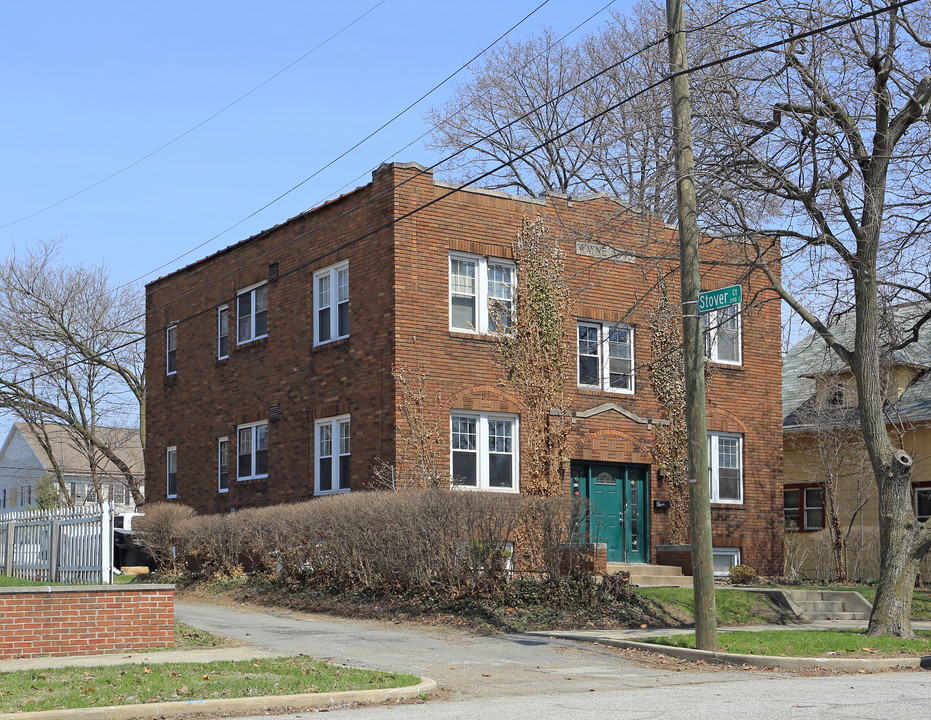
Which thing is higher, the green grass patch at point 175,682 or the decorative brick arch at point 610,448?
the decorative brick arch at point 610,448

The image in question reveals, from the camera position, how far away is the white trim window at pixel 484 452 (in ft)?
72.9

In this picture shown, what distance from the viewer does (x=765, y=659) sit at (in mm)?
12883

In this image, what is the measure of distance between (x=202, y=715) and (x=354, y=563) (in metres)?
9.16

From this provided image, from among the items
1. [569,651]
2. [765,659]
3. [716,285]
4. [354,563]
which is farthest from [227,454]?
[765,659]

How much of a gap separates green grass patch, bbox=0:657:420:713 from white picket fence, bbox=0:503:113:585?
273 centimetres

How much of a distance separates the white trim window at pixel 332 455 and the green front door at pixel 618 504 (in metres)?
4.82

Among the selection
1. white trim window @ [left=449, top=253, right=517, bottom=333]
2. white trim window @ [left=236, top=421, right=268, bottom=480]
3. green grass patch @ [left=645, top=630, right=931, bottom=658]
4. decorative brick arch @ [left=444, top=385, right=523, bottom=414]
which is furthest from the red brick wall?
white trim window @ [left=236, top=421, right=268, bottom=480]

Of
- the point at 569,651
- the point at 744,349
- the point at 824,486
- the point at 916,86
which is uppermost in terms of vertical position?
the point at 916,86

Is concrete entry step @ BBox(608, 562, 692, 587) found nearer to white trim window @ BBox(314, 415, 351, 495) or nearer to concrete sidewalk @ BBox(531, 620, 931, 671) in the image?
white trim window @ BBox(314, 415, 351, 495)

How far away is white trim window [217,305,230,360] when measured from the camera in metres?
27.8

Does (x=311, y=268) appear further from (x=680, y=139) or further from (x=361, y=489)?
(x=680, y=139)

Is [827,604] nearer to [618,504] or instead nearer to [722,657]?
[618,504]

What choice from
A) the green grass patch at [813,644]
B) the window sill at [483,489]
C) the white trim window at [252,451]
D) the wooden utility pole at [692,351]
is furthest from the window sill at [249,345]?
the green grass patch at [813,644]

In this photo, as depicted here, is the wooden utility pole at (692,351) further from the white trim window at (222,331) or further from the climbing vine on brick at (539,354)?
the white trim window at (222,331)
